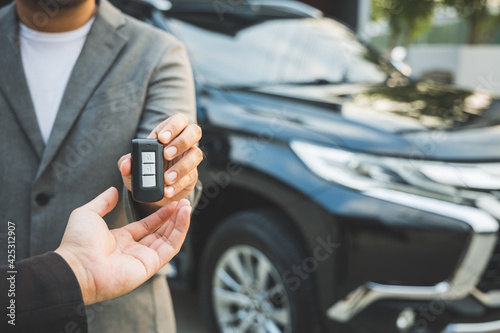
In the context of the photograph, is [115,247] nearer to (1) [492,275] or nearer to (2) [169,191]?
(2) [169,191]

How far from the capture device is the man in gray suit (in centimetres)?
132

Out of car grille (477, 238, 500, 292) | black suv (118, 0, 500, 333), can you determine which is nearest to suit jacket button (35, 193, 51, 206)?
black suv (118, 0, 500, 333)

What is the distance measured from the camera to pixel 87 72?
1348mm

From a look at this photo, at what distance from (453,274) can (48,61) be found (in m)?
1.56

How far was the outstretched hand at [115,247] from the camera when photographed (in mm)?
922

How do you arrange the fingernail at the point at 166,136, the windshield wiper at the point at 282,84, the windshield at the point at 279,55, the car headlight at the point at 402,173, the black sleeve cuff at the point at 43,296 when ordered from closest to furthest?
1. the black sleeve cuff at the point at 43,296
2. the fingernail at the point at 166,136
3. the car headlight at the point at 402,173
4. the windshield wiper at the point at 282,84
5. the windshield at the point at 279,55

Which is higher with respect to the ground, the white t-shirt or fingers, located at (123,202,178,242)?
the white t-shirt

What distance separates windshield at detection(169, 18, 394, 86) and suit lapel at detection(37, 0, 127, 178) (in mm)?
1440

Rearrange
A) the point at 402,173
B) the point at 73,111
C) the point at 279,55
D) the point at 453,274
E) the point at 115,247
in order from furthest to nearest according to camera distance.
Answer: the point at 279,55 → the point at 402,173 → the point at 453,274 → the point at 73,111 → the point at 115,247

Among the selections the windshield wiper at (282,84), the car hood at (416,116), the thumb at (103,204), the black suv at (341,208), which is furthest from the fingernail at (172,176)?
the windshield wiper at (282,84)

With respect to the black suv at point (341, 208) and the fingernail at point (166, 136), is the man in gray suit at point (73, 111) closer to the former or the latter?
the fingernail at point (166, 136)

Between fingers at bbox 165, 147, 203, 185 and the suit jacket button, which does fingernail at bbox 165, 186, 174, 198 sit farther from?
the suit jacket button

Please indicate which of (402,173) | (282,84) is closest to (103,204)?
(402,173)

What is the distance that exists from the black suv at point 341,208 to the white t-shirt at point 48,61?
3.59 ft
